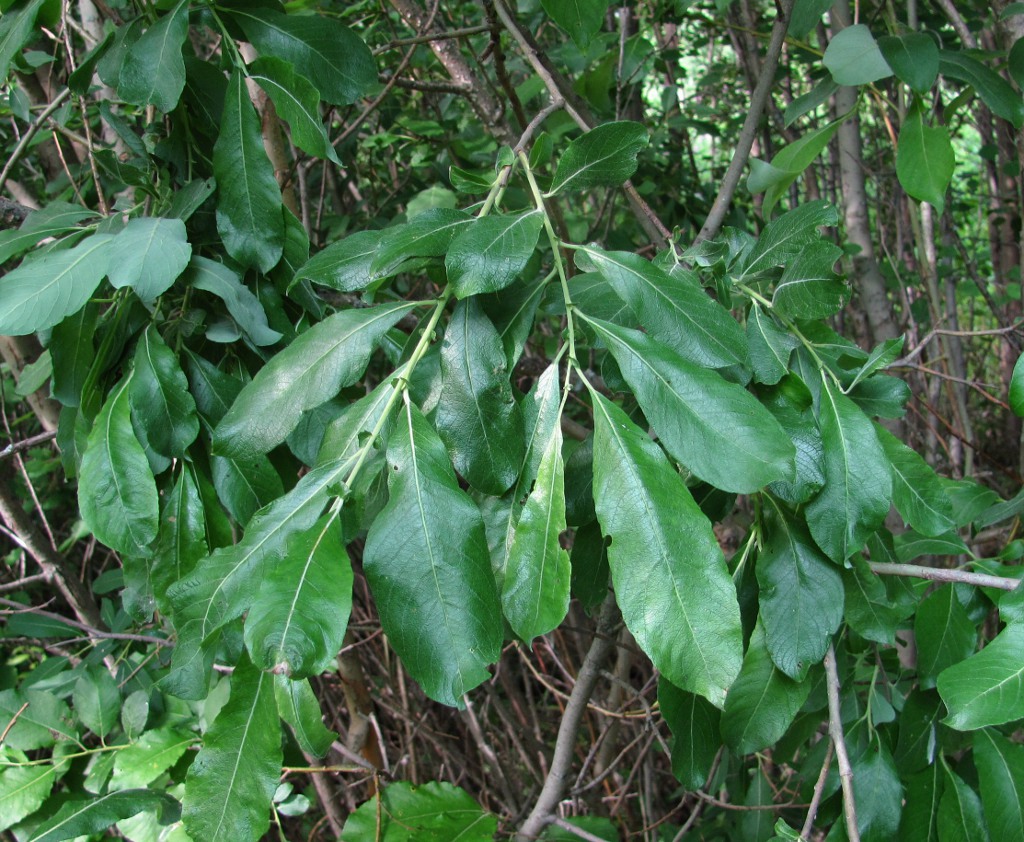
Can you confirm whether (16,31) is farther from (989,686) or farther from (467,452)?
(989,686)

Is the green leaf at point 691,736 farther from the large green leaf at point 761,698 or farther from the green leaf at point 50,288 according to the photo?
the green leaf at point 50,288

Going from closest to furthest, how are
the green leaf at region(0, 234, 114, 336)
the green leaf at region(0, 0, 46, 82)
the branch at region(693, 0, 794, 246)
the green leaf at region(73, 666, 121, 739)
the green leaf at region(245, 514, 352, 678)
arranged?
the green leaf at region(245, 514, 352, 678), the green leaf at region(0, 234, 114, 336), the green leaf at region(0, 0, 46, 82), the branch at region(693, 0, 794, 246), the green leaf at region(73, 666, 121, 739)

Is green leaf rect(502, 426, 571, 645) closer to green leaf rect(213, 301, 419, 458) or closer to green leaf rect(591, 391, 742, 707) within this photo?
green leaf rect(591, 391, 742, 707)

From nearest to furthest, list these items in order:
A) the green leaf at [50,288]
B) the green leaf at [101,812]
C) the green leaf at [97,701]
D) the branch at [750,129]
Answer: the green leaf at [50,288]
the green leaf at [101,812]
the branch at [750,129]
the green leaf at [97,701]

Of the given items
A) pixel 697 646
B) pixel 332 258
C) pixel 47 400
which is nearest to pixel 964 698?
pixel 697 646

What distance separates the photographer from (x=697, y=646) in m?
0.51

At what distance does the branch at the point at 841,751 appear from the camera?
616 mm

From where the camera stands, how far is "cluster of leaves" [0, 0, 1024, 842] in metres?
0.53

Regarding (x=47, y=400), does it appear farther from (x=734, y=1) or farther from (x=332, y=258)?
(x=734, y=1)

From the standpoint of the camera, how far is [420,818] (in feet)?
3.17

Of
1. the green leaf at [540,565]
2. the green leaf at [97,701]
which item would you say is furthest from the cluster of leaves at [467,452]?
the green leaf at [97,701]

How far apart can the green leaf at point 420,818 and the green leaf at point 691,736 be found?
279mm

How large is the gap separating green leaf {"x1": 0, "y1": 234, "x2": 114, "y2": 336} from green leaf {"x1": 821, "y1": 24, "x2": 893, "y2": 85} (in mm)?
793

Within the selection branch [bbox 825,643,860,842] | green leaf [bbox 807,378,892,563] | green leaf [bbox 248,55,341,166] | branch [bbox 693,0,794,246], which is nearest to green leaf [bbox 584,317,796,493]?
green leaf [bbox 807,378,892,563]
